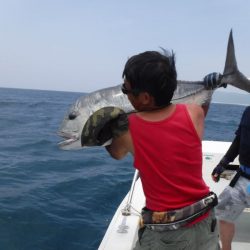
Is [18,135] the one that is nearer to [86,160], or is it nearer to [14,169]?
[86,160]

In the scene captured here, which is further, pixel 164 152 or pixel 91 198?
→ pixel 91 198

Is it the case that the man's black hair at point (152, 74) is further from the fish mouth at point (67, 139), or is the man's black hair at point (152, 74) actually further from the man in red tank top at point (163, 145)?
the fish mouth at point (67, 139)

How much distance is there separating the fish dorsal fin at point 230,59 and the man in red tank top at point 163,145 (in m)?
1.68

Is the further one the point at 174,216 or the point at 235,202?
the point at 235,202

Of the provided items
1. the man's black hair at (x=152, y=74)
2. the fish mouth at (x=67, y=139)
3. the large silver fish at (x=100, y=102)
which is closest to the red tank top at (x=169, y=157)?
the man's black hair at (x=152, y=74)

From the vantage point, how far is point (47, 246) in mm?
5570

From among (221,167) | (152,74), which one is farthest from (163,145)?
(221,167)

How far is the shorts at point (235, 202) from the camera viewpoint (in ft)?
12.8

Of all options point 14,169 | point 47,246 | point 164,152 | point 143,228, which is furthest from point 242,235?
point 14,169

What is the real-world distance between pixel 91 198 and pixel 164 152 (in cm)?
591

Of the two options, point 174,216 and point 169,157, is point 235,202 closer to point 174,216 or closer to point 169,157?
point 174,216

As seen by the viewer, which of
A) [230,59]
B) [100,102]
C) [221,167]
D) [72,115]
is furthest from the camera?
[221,167]

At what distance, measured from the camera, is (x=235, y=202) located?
3.92 m

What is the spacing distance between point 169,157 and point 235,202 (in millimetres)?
2046
